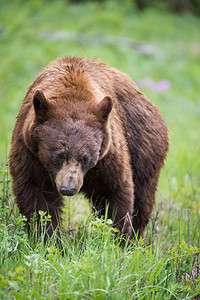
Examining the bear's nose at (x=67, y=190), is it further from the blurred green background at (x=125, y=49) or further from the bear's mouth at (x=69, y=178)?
the blurred green background at (x=125, y=49)

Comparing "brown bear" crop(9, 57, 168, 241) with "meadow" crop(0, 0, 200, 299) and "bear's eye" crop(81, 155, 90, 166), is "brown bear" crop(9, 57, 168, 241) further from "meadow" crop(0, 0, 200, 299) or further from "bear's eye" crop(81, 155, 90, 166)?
"meadow" crop(0, 0, 200, 299)

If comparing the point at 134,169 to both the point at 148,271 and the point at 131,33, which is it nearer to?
the point at 148,271

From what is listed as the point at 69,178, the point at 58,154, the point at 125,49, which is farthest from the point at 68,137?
the point at 125,49

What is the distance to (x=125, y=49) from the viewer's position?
16.8 m

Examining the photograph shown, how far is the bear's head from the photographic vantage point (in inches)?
153

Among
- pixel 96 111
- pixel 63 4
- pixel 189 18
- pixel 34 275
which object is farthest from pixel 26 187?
pixel 189 18

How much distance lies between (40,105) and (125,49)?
13110mm

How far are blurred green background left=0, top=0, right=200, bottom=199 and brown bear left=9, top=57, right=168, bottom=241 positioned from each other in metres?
1.77

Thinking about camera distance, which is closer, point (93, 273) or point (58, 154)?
point (93, 273)

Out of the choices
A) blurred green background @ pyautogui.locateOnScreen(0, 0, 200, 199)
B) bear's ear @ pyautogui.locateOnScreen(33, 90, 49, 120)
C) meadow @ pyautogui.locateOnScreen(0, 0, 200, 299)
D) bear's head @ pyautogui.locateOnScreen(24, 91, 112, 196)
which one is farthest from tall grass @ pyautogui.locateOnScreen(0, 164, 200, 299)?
blurred green background @ pyautogui.locateOnScreen(0, 0, 200, 199)

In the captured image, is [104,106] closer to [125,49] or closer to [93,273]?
[93,273]

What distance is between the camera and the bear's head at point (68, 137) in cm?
389

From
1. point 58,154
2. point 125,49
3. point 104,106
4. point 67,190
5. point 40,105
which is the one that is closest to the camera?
point 67,190

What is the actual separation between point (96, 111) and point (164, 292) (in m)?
1.51
